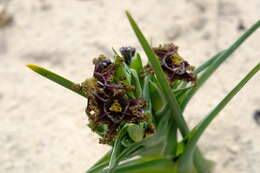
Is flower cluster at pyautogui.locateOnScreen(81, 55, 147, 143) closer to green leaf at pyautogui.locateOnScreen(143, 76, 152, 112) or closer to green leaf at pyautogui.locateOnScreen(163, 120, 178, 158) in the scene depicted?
green leaf at pyautogui.locateOnScreen(143, 76, 152, 112)

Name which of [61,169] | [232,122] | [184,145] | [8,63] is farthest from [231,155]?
[8,63]

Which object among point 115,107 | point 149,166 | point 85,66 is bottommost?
point 149,166

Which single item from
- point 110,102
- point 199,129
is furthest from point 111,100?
point 199,129

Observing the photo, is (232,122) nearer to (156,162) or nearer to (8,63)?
(156,162)

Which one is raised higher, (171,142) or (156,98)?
(156,98)

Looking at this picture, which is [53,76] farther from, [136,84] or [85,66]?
[85,66]

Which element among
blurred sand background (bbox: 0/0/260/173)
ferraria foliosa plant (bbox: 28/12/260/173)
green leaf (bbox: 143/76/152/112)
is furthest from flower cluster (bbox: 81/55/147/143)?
blurred sand background (bbox: 0/0/260/173)

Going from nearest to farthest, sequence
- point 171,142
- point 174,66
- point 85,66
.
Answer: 1. point 174,66
2. point 171,142
3. point 85,66
